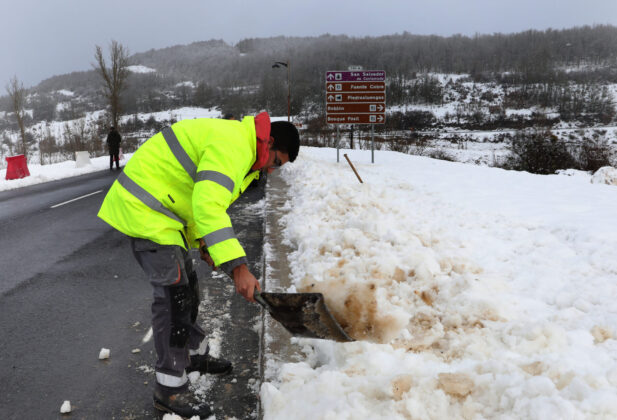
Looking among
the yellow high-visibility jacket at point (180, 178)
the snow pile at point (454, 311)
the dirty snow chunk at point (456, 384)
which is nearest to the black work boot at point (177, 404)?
the snow pile at point (454, 311)

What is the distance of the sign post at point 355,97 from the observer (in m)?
15.1

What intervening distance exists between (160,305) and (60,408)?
0.97 metres

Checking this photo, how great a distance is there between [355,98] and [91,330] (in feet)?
43.2

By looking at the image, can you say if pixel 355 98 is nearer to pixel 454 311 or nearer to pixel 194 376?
pixel 454 311

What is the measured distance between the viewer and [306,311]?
2.32m

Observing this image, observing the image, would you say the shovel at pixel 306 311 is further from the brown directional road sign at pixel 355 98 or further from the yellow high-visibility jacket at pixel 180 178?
the brown directional road sign at pixel 355 98

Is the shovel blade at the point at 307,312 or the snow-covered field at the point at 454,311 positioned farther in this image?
the shovel blade at the point at 307,312

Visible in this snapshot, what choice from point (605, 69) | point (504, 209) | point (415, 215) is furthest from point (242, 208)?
point (605, 69)

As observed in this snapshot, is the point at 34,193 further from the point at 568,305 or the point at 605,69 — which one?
the point at 605,69

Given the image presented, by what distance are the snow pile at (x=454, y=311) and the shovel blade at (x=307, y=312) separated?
0.79 ft

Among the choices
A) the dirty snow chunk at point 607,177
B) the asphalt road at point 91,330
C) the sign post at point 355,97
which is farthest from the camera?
the sign post at point 355,97

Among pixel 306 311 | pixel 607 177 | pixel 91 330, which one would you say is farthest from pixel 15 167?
pixel 607 177

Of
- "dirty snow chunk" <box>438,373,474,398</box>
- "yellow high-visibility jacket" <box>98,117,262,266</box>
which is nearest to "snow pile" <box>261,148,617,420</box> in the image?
"dirty snow chunk" <box>438,373,474,398</box>

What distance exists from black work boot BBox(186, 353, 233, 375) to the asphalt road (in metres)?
0.06
